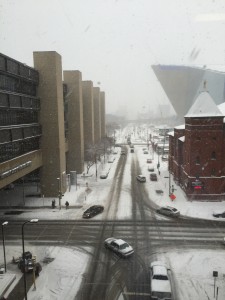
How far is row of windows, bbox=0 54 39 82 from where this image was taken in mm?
35469

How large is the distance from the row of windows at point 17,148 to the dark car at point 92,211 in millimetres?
11538

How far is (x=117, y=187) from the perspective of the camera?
178 feet

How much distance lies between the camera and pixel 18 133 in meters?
39.9

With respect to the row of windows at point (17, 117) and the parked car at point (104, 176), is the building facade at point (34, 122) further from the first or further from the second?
the parked car at point (104, 176)

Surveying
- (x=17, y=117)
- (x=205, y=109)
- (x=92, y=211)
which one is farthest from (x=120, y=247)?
(x=205, y=109)

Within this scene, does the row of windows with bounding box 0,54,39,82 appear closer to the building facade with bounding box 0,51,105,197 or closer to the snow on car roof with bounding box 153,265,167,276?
the building facade with bounding box 0,51,105,197

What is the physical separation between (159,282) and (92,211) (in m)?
18.2

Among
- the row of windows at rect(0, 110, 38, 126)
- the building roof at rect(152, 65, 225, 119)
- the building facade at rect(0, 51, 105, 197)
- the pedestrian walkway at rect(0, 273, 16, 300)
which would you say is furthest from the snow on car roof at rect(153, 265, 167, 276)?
the building roof at rect(152, 65, 225, 119)

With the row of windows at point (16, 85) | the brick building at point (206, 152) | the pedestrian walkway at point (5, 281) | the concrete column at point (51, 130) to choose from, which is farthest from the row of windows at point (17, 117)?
the brick building at point (206, 152)

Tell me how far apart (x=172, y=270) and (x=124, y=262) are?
13.7 ft

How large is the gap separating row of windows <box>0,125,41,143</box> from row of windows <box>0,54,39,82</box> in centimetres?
714

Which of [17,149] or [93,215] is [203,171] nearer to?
[93,215]

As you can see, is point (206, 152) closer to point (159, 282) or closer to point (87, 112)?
point (159, 282)

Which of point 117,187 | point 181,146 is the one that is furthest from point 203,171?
point 117,187
